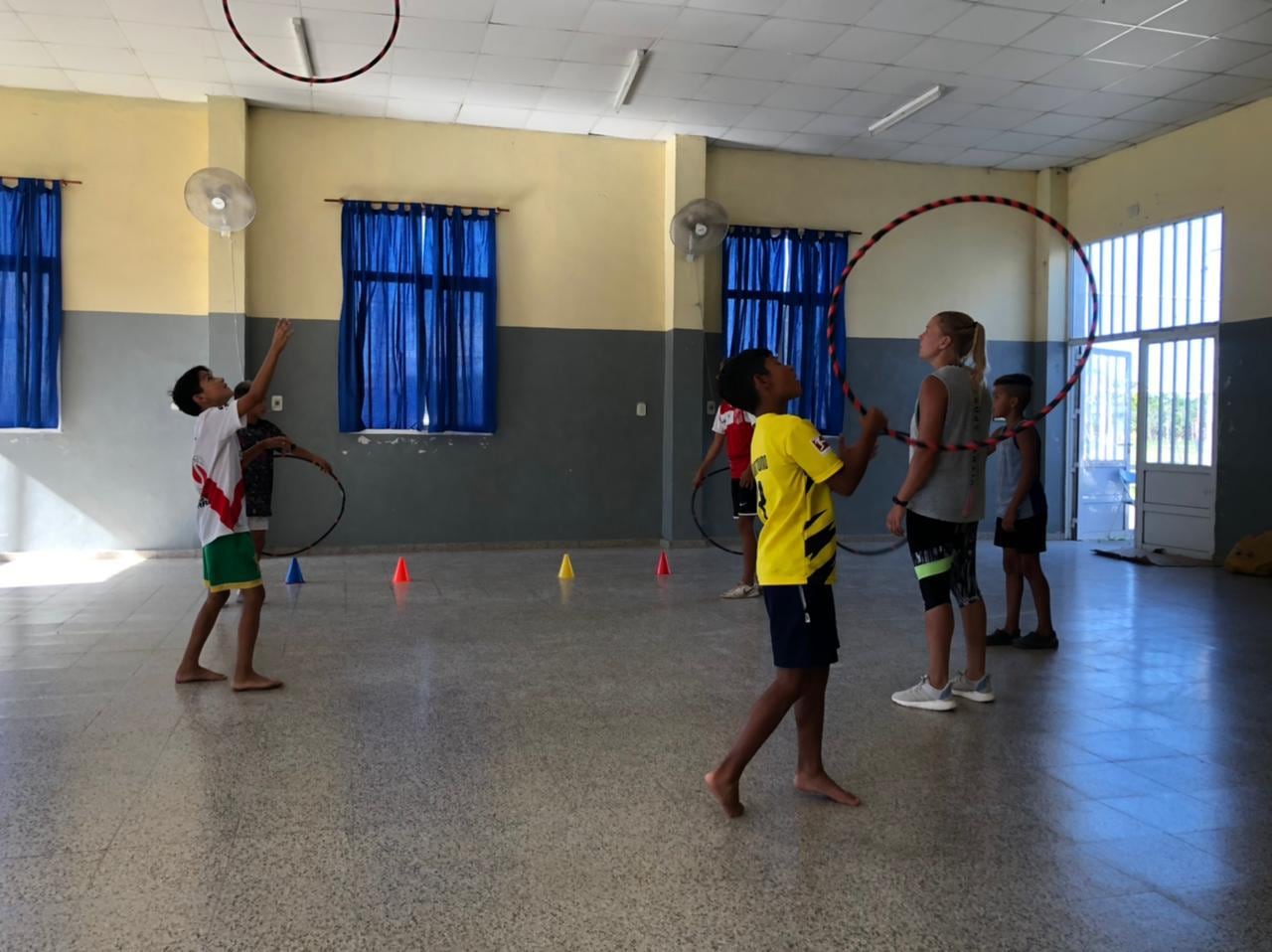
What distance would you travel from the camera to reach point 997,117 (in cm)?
855

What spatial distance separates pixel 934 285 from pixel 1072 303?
5.09 feet

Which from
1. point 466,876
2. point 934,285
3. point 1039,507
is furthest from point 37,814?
point 934,285

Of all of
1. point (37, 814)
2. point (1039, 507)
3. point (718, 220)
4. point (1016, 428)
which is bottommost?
point (37, 814)

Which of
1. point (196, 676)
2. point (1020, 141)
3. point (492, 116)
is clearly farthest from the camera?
point (1020, 141)

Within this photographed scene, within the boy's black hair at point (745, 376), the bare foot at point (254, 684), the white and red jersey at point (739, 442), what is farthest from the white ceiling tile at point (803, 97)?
the bare foot at point (254, 684)

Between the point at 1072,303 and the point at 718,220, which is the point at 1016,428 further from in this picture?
the point at 1072,303

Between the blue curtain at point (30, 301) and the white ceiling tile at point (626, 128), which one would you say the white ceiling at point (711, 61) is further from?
the blue curtain at point (30, 301)

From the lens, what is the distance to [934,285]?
10.1 meters

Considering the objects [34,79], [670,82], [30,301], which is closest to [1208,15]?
[670,82]

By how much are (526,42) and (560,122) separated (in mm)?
1821

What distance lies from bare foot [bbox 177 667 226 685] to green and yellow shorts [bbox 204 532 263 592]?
1.54ft

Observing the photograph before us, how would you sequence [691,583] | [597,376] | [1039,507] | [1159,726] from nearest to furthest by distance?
[1159,726] < [1039,507] < [691,583] < [597,376]

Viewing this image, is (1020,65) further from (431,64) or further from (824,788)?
(824,788)

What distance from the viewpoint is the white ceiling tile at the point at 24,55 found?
7098mm
